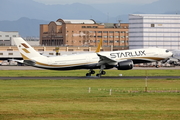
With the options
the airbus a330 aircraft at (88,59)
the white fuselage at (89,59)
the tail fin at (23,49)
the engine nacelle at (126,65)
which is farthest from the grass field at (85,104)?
the engine nacelle at (126,65)

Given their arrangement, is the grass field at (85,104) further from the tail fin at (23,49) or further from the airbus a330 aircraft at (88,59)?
the airbus a330 aircraft at (88,59)

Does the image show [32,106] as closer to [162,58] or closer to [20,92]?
[20,92]

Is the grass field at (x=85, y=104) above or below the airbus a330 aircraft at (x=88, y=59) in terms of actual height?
below

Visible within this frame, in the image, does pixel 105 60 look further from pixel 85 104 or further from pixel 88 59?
pixel 85 104

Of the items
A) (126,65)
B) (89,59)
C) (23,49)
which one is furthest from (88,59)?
(23,49)

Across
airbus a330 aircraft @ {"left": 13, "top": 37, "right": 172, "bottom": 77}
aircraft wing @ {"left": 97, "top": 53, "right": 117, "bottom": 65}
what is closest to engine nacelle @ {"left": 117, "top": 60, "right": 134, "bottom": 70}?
airbus a330 aircraft @ {"left": 13, "top": 37, "right": 172, "bottom": 77}

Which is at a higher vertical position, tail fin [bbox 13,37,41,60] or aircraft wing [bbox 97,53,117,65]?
tail fin [bbox 13,37,41,60]

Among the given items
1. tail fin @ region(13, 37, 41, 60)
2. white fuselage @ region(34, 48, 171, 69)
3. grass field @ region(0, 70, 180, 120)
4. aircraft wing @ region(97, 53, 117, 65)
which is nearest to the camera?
grass field @ region(0, 70, 180, 120)

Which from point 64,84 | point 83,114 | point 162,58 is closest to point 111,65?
point 162,58

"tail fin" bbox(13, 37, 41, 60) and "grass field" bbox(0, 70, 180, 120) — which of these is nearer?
"grass field" bbox(0, 70, 180, 120)

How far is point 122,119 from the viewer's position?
37.8 meters

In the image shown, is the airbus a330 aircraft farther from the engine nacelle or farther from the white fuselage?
the engine nacelle

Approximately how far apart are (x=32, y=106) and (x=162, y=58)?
47376 millimetres

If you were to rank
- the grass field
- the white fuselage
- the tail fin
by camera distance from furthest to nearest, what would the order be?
the white fuselage → the tail fin → the grass field
